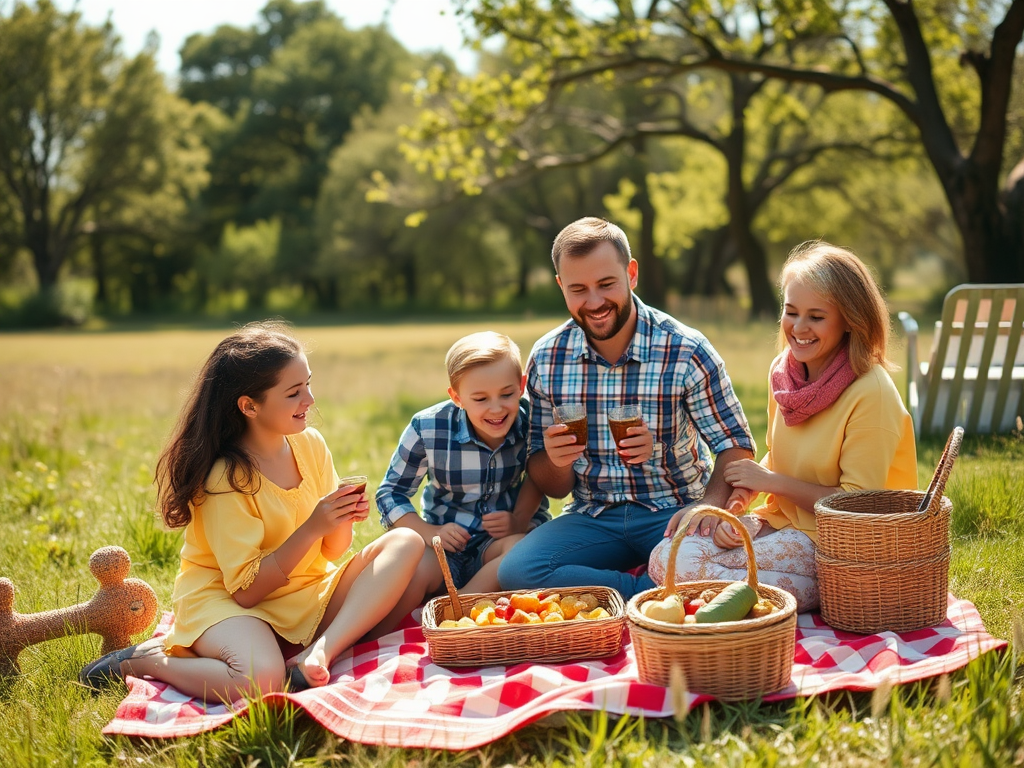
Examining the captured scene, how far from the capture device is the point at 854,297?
3.61 meters

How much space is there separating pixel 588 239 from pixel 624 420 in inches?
30.8

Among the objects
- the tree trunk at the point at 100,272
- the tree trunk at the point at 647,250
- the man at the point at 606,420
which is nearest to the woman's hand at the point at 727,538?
the man at the point at 606,420

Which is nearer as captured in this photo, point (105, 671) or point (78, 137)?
point (105, 671)

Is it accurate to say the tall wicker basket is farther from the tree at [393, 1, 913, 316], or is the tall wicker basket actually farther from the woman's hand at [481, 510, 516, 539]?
the tree at [393, 1, 913, 316]

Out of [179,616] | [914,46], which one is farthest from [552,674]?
[914,46]

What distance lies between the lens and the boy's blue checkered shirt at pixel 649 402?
13.1 feet

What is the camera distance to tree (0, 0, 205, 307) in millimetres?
36156

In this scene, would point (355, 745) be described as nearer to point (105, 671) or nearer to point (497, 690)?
point (497, 690)

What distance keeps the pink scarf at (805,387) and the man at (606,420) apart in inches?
8.9

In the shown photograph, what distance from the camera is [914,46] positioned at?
10.1m

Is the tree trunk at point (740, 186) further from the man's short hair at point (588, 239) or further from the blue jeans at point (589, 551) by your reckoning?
the blue jeans at point (589, 551)

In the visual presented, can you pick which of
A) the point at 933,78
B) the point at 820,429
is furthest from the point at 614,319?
the point at 933,78

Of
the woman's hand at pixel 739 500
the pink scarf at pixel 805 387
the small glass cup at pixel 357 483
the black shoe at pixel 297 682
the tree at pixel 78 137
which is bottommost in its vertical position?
the black shoe at pixel 297 682

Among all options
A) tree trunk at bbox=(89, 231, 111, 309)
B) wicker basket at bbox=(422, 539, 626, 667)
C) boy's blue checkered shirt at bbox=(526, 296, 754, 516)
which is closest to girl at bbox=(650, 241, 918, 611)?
boy's blue checkered shirt at bbox=(526, 296, 754, 516)
